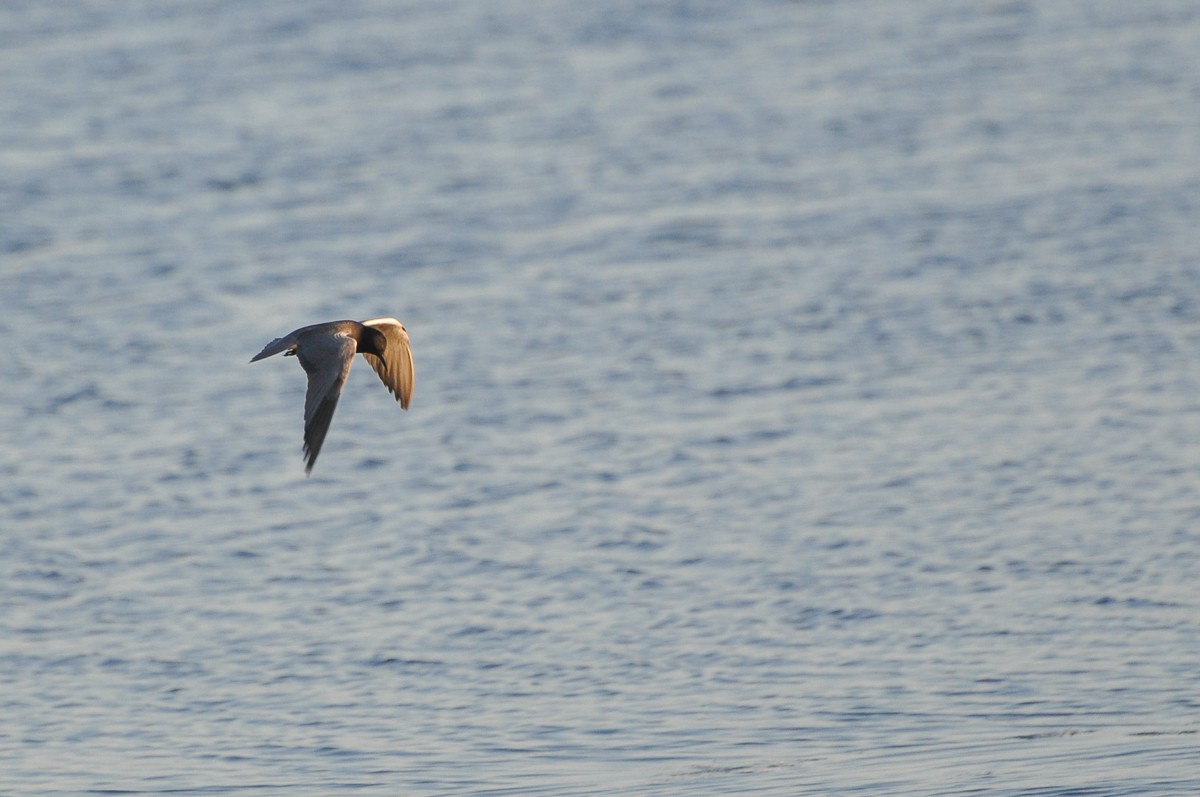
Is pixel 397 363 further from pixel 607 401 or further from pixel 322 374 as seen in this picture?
pixel 607 401

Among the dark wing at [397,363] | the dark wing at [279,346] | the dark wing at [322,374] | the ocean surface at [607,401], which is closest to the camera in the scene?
the dark wing at [322,374]

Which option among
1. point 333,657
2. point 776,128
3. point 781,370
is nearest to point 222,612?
point 333,657

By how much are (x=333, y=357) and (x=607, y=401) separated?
6.87 m

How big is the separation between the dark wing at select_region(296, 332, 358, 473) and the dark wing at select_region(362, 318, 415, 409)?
682 millimetres

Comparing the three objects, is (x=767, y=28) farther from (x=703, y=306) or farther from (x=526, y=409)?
(x=526, y=409)

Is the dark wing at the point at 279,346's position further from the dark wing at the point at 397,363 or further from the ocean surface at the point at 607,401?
the ocean surface at the point at 607,401

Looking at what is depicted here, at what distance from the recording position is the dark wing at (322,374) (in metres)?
8.87

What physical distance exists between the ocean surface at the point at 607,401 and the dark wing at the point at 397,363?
1.73 meters

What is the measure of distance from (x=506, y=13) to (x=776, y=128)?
18.5 ft

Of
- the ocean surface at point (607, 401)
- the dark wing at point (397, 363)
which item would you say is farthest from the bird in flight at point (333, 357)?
the ocean surface at point (607, 401)

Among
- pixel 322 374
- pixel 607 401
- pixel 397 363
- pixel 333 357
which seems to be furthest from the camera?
pixel 607 401

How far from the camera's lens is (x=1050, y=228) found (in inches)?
758

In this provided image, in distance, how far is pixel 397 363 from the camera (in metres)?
10.5

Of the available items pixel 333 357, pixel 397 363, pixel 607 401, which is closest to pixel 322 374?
pixel 333 357
